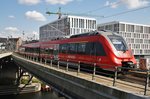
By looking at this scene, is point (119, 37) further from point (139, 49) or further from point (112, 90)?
point (139, 49)

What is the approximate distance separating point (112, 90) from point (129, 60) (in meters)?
7.71

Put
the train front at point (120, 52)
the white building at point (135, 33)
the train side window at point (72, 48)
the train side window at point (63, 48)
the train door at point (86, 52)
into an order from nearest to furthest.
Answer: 1. the train front at point (120, 52)
2. the train door at point (86, 52)
3. the train side window at point (72, 48)
4. the train side window at point (63, 48)
5. the white building at point (135, 33)

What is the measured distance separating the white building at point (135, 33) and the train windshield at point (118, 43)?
114 m

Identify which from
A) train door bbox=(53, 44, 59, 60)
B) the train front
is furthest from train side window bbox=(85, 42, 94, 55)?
train door bbox=(53, 44, 59, 60)

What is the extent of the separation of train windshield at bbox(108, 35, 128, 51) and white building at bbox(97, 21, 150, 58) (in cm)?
11402

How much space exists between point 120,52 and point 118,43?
0.93 meters

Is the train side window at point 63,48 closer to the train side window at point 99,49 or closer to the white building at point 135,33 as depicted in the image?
the train side window at point 99,49

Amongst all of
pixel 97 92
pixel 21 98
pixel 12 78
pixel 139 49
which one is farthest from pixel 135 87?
pixel 139 49

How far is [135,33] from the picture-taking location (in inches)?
5497

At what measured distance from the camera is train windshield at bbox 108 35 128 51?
19062 mm

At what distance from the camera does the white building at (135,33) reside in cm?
13450

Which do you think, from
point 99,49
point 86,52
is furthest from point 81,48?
point 99,49

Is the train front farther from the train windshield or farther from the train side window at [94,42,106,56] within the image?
the train side window at [94,42,106,56]

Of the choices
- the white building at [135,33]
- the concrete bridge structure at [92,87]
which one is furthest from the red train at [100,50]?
the white building at [135,33]
